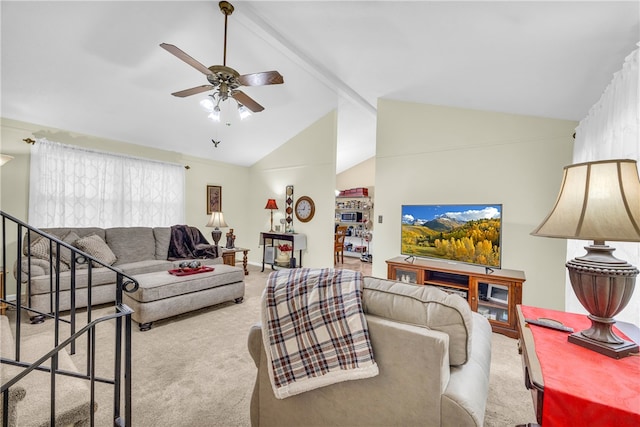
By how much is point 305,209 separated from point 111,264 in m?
3.15

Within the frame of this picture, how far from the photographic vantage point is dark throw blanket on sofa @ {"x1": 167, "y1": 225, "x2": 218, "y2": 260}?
4578 mm

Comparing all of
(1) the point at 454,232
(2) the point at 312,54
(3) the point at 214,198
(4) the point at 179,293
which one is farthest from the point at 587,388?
(3) the point at 214,198

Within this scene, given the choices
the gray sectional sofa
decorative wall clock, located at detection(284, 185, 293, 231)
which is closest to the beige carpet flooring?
the gray sectional sofa

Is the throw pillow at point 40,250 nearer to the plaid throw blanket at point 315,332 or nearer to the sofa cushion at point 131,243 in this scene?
the sofa cushion at point 131,243

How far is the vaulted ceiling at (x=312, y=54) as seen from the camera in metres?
1.77

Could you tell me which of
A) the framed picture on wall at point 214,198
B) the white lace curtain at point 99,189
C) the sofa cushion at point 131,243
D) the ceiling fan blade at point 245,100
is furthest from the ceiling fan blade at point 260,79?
the framed picture on wall at point 214,198

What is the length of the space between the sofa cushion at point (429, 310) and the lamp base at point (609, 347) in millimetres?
467

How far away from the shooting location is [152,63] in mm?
3061

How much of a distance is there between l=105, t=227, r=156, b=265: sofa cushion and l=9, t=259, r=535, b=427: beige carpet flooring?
3.94ft

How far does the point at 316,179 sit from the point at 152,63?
3.06 meters

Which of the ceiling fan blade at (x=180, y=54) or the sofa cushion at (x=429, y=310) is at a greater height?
the ceiling fan blade at (x=180, y=54)

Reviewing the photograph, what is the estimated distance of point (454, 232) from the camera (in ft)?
10.9

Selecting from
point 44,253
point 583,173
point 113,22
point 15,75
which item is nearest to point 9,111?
point 15,75

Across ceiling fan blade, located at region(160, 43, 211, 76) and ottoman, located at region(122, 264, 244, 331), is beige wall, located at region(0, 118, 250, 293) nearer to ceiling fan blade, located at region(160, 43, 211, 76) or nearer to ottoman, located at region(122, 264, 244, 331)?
ottoman, located at region(122, 264, 244, 331)
